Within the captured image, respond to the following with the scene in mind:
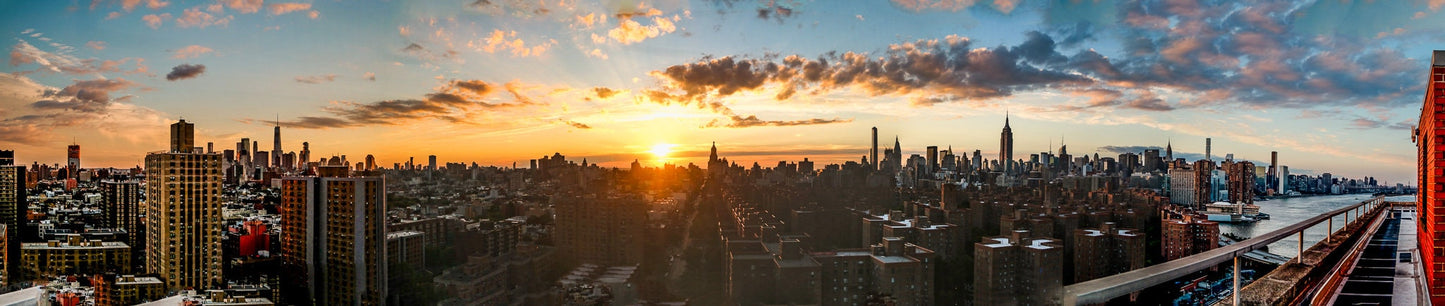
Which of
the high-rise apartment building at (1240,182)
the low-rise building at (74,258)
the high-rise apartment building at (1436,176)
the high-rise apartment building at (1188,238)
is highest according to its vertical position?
the high-rise apartment building at (1436,176)

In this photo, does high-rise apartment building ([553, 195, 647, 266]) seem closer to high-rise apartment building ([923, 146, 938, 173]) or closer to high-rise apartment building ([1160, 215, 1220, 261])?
high-rise apartment building ([923, 146, 938, 173])

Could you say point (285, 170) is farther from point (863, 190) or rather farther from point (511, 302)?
point (863, 190)

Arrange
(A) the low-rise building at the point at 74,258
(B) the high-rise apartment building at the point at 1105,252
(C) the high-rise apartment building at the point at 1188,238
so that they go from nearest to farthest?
(B) the high-rise apartment building at the point at 1105,252, (A) the low-rise building at the point at 74,258, (C) the high-rise apartment building at the point at 1188,238

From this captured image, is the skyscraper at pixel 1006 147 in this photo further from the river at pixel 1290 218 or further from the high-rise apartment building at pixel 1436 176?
the high-rise apartment building at pixel 1436 176

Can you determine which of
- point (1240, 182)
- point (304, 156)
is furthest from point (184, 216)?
point (1240, 182)

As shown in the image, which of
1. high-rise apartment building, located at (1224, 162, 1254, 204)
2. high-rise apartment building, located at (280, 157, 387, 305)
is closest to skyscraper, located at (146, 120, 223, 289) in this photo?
high-rise apartment building, located at (280, 157, 387, 305)

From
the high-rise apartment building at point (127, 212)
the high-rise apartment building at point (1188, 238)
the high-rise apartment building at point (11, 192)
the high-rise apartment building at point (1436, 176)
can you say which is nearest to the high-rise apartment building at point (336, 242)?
the high-rise apartment building at point (127, 212)
